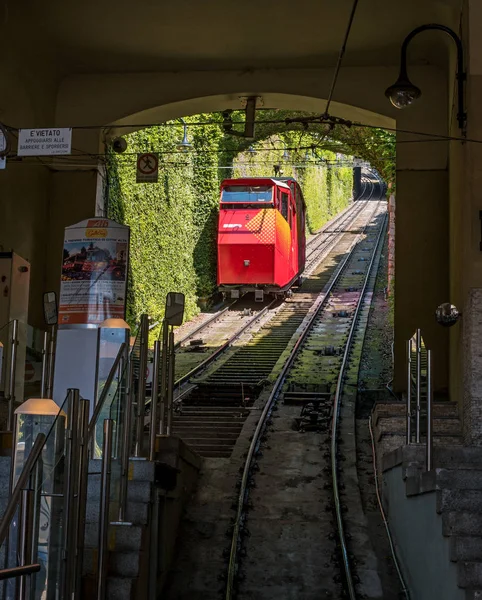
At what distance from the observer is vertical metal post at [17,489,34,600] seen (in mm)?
3963

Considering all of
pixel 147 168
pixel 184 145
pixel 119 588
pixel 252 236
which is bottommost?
pixel 119 588

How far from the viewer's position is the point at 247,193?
2111 centimetres

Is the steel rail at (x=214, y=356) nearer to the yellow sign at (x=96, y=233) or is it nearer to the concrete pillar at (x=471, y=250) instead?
the yellow sign at (x=96, y=233)

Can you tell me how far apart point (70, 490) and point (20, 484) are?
781 millimetres

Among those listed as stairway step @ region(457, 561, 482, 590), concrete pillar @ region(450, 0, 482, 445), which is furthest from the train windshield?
stairway step @ region(457, 561, 482, 590)

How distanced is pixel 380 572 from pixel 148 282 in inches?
512

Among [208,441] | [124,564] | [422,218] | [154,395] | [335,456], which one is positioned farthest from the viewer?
[422,218]

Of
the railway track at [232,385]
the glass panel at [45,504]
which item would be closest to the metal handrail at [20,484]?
the glass panel at [45,504]

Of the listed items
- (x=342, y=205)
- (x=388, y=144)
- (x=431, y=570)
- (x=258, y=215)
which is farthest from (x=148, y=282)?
(x=342, y=205)

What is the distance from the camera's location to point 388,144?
2039cm

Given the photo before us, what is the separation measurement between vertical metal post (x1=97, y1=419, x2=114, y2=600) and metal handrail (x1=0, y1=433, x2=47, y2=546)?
4.03 feet

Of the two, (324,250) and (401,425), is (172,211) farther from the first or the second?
(324,250)

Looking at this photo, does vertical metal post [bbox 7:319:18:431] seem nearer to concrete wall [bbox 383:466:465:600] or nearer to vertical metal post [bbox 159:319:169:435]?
vertical metal post [bbox 159:319:169:435]

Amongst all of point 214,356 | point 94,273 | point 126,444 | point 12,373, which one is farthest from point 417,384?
point 214,356
